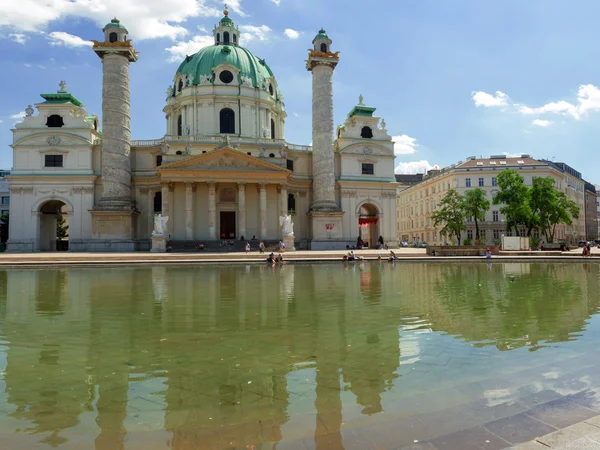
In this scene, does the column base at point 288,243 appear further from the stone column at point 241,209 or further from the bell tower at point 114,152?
the bell tower at point 114,152

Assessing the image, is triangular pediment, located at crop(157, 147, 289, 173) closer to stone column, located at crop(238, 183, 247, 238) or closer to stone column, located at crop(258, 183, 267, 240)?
stone column, located at crop(258, 183, 267, 240)

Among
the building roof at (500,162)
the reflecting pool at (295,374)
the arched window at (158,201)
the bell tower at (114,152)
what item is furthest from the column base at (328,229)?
the reflecting pool at (295,374)

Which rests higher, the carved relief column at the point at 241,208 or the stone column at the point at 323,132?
Answer: the stone column at the point at 323,132

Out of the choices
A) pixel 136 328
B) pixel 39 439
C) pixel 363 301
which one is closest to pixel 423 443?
pixel 39 439

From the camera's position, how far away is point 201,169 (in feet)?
161

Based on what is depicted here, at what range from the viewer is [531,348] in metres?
7.51

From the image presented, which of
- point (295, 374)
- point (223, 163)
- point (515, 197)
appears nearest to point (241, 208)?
point (223, 163)

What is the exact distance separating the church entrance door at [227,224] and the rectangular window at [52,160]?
767 inches

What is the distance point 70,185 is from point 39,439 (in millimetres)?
53357

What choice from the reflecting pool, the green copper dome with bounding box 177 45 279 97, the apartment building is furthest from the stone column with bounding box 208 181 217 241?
the reflecting pool

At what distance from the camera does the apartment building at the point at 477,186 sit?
2766 inches

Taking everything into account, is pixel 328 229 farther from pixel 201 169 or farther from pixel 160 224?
pixel 160 224

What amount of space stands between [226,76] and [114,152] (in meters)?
18.6

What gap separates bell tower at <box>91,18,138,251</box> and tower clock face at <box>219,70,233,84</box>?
Result: 1238 cm
